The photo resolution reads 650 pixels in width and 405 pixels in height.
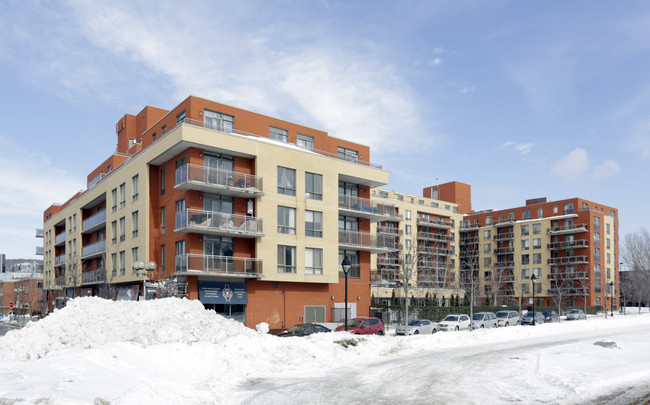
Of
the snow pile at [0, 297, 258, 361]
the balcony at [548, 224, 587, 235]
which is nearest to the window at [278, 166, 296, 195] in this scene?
the snow pile at [0, 297, 258, 361]

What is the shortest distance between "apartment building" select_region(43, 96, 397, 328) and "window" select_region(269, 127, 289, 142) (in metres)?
0.08

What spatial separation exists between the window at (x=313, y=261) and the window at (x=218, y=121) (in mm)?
10923

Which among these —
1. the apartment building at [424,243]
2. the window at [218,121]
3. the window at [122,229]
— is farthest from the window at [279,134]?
the apartment building at [424,243]

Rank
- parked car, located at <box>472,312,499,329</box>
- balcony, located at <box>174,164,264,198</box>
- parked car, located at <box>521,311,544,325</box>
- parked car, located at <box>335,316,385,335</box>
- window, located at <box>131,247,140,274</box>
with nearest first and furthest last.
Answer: parked car, located at <box>335,316,385,335</box>, balcony, located at <box>174,164,264,198</box>, window, located at <box>131,247,140,274</box>, parked car, located at <box>472,312,499,329</box>, parked car, located at <box>521,311,544,325</box>

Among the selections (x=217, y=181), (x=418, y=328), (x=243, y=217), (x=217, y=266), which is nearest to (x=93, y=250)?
(x=217, y=266)

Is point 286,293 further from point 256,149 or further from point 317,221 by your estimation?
point 256,149

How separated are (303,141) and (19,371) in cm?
3296

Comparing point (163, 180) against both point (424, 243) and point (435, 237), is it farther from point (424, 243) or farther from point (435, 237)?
point (435, 237)

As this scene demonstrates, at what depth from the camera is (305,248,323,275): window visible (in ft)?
136

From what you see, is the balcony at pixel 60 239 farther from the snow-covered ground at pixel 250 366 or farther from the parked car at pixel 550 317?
the parked car at pixel 550 317

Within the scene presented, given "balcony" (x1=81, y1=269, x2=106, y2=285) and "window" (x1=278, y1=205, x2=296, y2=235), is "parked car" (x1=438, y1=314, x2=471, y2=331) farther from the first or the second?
"balcony" (x1=81, y1=269, x2=106, y2=285)

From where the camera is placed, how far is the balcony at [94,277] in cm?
4833

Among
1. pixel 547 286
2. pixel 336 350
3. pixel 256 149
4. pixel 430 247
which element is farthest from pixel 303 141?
pixel 547 286

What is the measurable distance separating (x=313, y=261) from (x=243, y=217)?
22.6 ft
